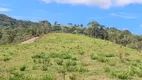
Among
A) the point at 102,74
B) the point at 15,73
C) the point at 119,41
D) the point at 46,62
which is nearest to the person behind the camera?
the point at 15,73

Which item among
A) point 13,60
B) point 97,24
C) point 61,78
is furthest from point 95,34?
point 61,78

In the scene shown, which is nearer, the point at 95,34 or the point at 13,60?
the point at 13,60

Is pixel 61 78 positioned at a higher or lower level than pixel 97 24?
lower

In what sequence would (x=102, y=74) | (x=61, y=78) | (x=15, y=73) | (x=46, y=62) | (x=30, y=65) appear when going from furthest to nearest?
(x=46, y=62), (x=30, y=65), (x=102, y=74), (x=15, y=73), (x=61, y=78)

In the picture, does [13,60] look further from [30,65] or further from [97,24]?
[97,24]

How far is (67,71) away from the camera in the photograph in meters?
16.5

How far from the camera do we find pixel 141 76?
16188 mm

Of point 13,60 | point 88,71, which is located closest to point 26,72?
point 88,71

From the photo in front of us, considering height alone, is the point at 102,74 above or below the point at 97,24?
below

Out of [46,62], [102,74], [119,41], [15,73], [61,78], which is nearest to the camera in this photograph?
[61,78]

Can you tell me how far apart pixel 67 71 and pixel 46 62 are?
382cm

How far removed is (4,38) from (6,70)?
3792 inches

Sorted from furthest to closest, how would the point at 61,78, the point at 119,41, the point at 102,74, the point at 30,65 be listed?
the point at 119,41
the point at 30,65
the point at 102,74
the point at 61,78

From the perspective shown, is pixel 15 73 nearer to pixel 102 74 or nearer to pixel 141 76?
pixel 102 74
